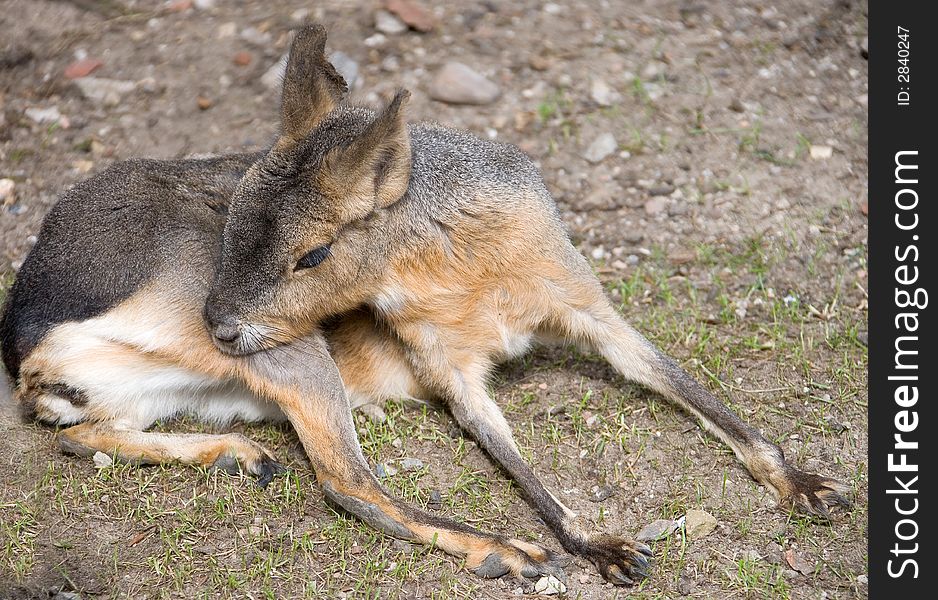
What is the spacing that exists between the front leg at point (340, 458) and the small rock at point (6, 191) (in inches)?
84.5

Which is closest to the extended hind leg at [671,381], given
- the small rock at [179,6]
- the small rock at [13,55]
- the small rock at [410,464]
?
the small rock at [410,464]

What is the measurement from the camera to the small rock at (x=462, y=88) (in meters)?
5.73

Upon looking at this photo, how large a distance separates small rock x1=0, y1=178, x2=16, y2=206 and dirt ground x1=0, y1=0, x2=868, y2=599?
32mm

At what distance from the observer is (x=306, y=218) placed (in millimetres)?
3480

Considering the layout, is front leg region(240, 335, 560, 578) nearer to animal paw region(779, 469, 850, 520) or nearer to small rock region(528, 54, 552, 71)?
animal paw region(779, 469, 850, 520)

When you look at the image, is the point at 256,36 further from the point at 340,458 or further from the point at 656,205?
the point at 340,458

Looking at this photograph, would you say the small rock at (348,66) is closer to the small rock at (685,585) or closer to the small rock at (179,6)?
the small rock at (179,6)

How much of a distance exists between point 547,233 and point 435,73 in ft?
7.20

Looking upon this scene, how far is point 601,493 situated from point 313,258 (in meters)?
1.33

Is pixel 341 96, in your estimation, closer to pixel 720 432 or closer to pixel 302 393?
pixel 302 393

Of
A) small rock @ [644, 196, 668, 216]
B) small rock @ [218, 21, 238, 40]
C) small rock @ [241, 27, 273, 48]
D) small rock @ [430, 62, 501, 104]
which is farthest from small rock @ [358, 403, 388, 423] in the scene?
small rock @ [218, 21, 238, 40]

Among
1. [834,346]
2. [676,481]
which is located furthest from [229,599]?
[834,346]

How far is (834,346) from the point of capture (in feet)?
14.6

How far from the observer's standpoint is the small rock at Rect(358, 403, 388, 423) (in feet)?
13.8
